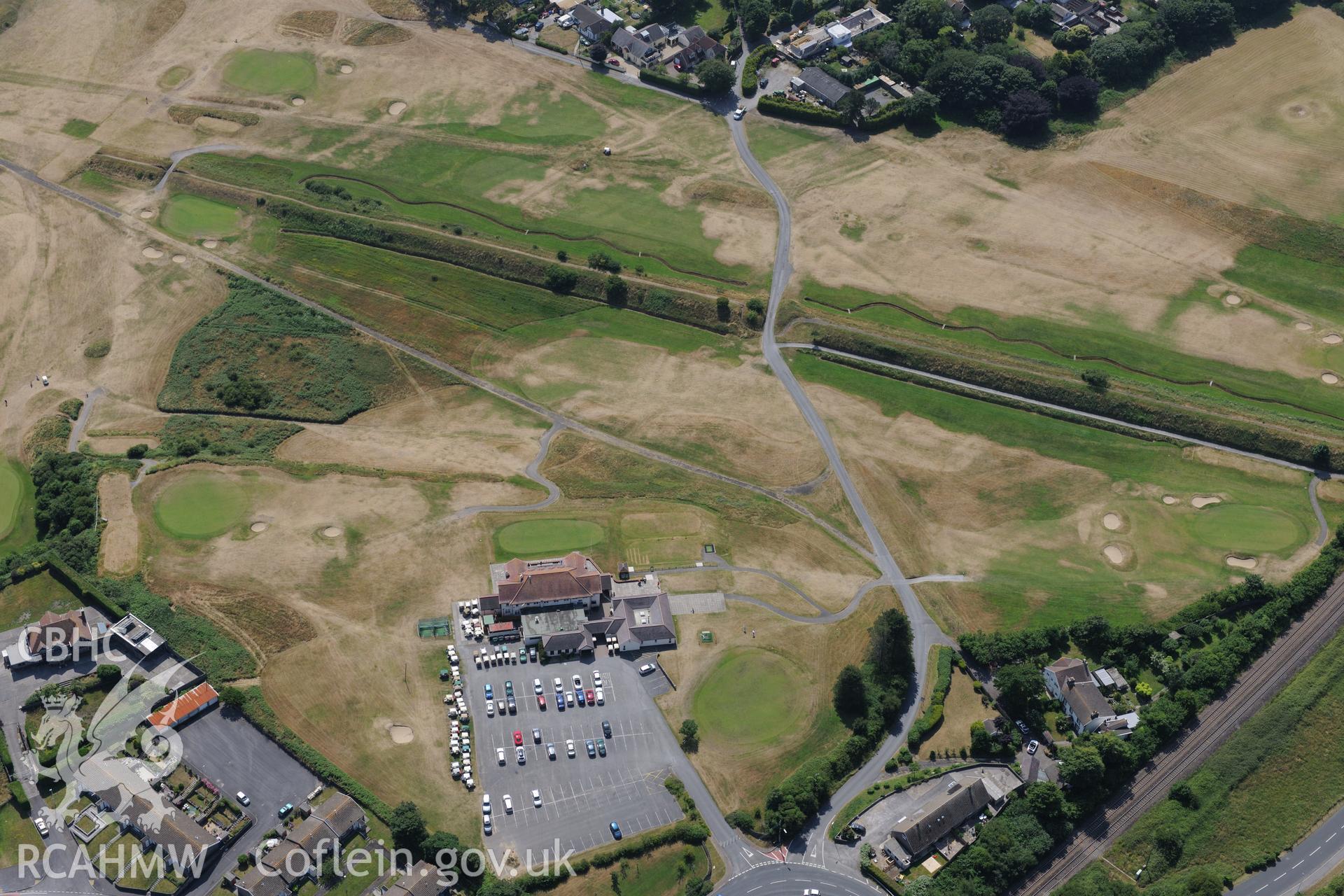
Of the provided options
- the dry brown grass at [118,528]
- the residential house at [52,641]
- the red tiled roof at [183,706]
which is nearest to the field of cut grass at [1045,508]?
the red tiled roof at [183,706]

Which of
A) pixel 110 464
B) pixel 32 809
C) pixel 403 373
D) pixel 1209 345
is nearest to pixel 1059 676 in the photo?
pixel 1209 345

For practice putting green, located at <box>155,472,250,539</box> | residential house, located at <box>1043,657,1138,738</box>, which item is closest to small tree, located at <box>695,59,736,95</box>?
practice putting green, located at <box>155,472,250,539</box>

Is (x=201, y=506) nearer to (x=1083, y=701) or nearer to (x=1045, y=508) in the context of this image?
(x=1083, y=701)

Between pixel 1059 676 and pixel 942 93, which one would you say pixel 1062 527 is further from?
pixel 942 93

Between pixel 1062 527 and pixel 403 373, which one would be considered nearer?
pixel 1062 527

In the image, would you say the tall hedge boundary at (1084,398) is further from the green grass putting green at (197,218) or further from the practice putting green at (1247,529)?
the green grass putting green at (197,218)
